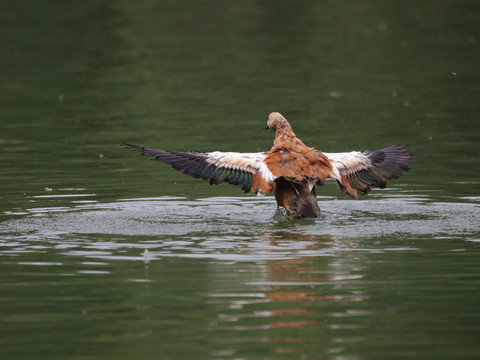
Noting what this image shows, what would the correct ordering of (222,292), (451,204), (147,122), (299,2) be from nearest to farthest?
(222,292), (451,204), (147,122), (299,2)

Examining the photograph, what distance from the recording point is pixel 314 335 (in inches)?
319

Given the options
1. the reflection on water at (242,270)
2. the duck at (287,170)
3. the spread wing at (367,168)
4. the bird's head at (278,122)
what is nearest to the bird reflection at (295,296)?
the reflection on water at (242,270)

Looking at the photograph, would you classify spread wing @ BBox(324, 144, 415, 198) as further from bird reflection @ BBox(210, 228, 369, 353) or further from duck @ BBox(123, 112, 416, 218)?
bird reflection @ BBox(210, 228, 369, 353)

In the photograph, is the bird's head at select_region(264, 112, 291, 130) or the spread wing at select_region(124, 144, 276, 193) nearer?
the spread wing at select_region(124, 144, 276, 193)

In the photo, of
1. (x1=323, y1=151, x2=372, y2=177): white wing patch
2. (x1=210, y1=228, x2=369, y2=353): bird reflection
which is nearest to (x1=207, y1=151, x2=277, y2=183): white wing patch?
(x1=323, y1=151, x2=372, y2=177): white wing patch

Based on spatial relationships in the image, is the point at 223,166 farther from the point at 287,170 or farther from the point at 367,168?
the point at 367,168

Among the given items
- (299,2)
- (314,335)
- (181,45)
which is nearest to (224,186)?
(314,335)

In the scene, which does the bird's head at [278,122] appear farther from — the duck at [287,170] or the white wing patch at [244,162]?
the white wing patch at [244,162]

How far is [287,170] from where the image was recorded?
12586mm

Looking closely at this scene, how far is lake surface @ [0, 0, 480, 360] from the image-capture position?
8383 mm

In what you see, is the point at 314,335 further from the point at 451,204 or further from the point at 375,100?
the point at 375,100

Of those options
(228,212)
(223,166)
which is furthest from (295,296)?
(228,212)

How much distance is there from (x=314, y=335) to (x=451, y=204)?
5740 mm

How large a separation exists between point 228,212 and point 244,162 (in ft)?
2.92
